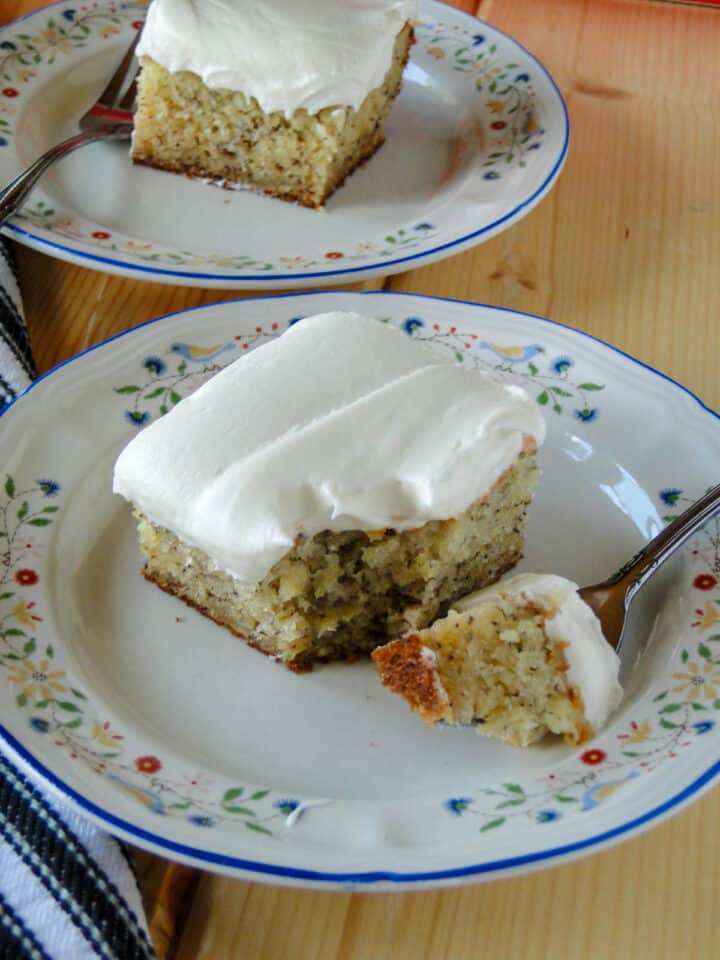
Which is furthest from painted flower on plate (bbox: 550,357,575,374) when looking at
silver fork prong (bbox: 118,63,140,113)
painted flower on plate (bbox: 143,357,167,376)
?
silver fork prong (bbox: 118,63,140,113)

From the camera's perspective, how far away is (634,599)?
4.58ft

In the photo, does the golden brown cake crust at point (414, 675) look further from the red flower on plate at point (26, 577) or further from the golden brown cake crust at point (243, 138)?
the golden brown cake crust at point (243, 138)

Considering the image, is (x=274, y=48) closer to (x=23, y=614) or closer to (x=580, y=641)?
(x=23, y=614)

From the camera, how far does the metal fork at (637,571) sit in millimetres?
1312

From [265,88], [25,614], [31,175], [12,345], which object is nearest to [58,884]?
[25,614]

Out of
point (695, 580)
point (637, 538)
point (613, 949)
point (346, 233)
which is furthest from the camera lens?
point (346, 233)

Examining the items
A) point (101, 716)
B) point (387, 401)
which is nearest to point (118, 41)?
point (387, 401)

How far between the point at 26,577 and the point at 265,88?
1.05 m

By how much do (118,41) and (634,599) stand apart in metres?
1.76

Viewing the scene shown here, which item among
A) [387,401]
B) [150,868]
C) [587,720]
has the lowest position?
[150,868]

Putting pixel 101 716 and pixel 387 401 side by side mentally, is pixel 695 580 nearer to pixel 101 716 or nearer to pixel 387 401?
pixel 387 401

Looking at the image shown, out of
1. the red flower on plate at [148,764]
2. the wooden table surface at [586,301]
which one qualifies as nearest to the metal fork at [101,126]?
the wooden table surface at [586,301]

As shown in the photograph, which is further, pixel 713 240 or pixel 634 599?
pixel 713 240

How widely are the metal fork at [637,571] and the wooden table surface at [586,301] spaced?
0.21 m
